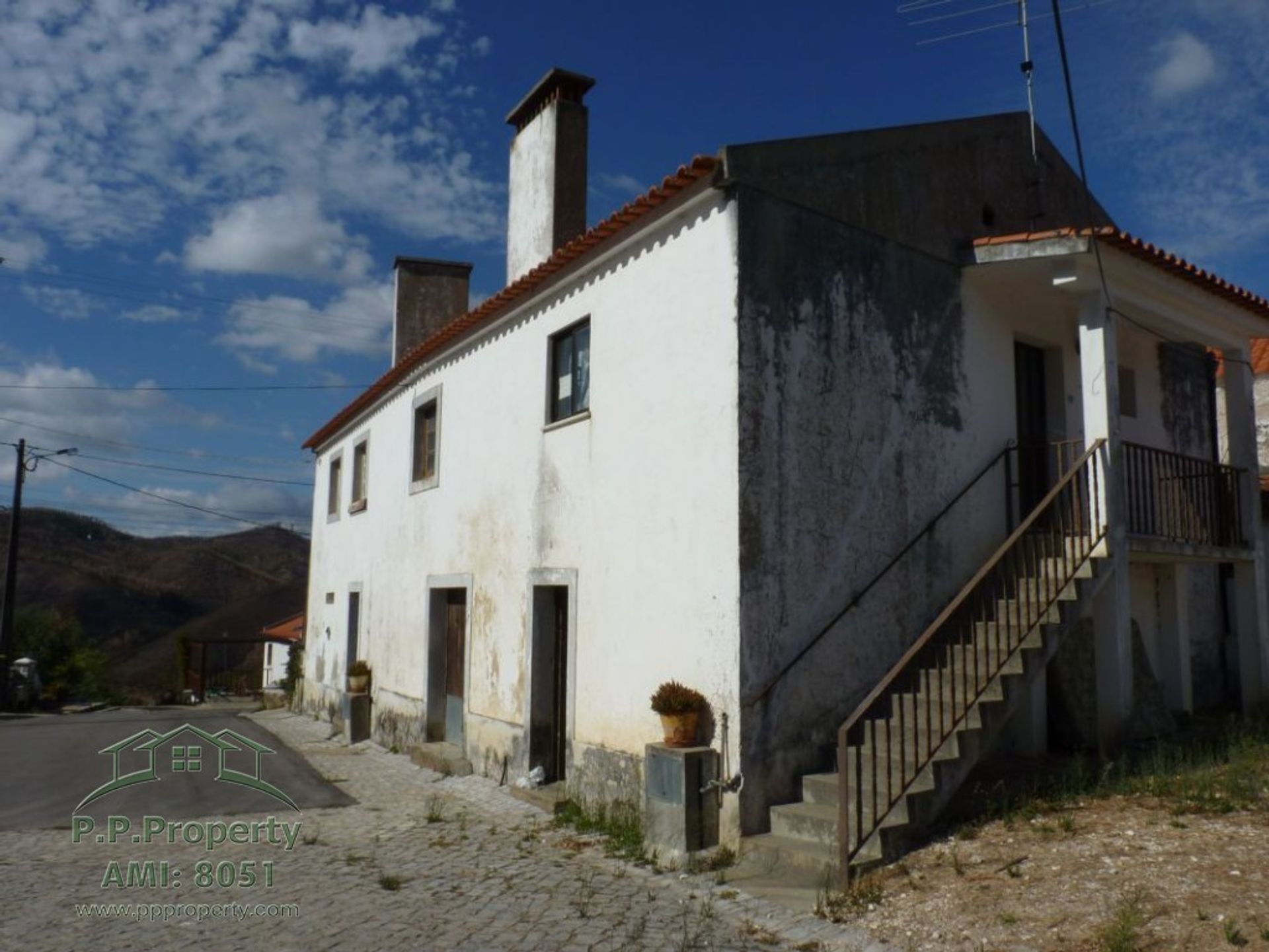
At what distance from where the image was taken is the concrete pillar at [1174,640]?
11.2 metres

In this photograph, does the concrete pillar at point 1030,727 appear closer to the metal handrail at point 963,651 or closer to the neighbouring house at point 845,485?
the neighbouring house at point 845,485

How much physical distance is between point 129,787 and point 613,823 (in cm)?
607

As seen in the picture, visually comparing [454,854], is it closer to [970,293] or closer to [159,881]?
[159,881]

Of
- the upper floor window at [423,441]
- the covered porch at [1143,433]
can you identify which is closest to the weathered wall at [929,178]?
the covered porch at [1143,433]

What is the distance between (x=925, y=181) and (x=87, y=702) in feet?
83.0

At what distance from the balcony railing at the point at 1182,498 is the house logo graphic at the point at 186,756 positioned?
843 cm

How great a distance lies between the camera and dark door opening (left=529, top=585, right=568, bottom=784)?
31.8 feet

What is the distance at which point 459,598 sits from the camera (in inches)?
479

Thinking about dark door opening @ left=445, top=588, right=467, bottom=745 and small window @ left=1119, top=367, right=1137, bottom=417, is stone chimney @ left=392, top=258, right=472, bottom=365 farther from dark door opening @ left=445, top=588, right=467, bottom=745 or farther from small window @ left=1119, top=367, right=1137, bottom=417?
small window @ left=1119, top=367, right=1137, bottom=417

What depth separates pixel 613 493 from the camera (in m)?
8.59

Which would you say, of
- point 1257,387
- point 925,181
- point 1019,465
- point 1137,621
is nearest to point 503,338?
point 925,181

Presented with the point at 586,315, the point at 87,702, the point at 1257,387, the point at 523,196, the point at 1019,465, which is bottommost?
the point at 87,702

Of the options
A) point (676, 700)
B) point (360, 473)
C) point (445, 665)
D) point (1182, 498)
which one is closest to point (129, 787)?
point (445, 665)

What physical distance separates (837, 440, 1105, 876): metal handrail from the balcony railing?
2.29 ft
